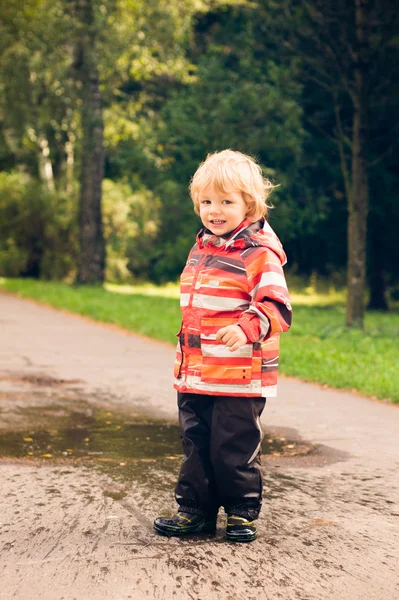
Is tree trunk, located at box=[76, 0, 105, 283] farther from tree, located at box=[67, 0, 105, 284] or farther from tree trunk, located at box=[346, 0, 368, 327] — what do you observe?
tree trunk, located at box=[346, 0, 368, 327]

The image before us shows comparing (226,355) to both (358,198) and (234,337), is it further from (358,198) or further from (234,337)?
(358,198)

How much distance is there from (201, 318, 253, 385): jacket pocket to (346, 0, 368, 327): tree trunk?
39.6 ft

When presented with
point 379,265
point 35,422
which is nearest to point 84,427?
point 35,422

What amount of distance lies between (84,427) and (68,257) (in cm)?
2320

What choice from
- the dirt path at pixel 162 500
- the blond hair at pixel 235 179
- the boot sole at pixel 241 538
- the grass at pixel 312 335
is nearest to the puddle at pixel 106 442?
the dirt path at pixel 162 500

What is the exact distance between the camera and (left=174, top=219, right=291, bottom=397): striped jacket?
4.11m

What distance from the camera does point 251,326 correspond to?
3975 mm

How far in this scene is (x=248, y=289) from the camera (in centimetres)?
413

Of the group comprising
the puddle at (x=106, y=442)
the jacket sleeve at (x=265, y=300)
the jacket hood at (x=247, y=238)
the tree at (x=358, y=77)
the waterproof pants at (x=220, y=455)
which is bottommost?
the puddle at (x=106, y=442)

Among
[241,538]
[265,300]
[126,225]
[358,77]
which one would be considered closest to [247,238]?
[265,300]

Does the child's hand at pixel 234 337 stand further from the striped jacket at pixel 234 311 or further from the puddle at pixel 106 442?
the puddle at pixel 106 442

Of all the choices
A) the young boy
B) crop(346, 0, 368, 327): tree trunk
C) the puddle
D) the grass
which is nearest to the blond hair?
the young boy

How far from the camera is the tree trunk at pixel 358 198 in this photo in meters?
16.0

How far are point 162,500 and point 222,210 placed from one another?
1.53 m
